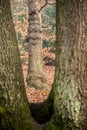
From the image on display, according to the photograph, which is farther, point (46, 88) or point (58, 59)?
point (46, 88)

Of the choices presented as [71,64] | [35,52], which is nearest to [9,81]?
[71,64]

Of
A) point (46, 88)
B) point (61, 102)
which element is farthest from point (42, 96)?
point (61, 102)

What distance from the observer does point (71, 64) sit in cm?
617

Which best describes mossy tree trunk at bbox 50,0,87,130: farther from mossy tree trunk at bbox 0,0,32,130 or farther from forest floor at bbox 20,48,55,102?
forest floor at bbox 20,48,55,102

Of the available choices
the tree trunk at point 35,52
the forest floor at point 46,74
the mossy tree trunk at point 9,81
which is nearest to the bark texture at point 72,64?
the mossy tree trunk at point 9,81

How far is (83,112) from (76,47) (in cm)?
125

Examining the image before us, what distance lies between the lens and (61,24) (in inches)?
247

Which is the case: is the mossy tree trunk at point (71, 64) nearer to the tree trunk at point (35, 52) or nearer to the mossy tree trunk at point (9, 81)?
the mossy tree trunk at point (9, 81)

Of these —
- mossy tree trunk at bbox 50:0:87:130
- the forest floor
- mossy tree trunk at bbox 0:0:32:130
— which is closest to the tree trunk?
the forest floor

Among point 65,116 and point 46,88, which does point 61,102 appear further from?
point 46,88

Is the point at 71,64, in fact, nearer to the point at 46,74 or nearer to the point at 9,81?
the point at 9,81

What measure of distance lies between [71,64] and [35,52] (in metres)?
6.43

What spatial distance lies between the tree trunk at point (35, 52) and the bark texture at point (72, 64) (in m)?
6.16

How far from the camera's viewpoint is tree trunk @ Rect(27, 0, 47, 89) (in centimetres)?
1257
